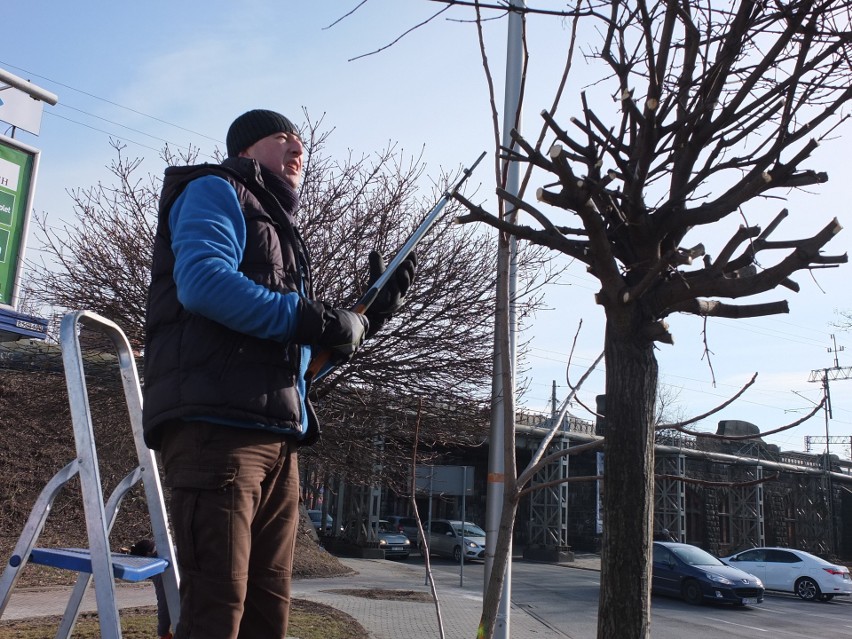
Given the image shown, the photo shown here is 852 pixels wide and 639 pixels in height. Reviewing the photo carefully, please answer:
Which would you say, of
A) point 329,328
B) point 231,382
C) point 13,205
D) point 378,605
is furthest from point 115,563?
point 378,605

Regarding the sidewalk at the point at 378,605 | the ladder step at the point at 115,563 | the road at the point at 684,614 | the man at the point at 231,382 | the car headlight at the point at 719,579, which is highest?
the man at the point at 231,382

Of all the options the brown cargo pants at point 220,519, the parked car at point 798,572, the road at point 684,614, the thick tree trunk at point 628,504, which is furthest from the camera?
the parked car at point 798,572

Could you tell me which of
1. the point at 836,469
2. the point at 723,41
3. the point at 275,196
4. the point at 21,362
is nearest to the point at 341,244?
the point at 21,362

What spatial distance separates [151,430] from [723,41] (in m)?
2.88

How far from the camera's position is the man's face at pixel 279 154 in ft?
8.43

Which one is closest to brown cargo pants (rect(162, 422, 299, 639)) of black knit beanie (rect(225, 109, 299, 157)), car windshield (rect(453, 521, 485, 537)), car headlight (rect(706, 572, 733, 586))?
black knit beanie (rect(225, 109, 299, 157))

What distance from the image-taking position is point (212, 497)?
6.35 feet

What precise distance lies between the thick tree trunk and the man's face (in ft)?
4.62

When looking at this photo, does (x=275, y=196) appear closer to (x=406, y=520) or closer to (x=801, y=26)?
(x=801, y=26)

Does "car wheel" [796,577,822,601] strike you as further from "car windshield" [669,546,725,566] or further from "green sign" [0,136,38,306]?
"green sign" [0,136,38,306]

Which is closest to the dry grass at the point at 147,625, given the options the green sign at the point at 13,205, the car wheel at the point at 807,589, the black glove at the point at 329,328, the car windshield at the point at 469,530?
the green sign at the point at 13,205

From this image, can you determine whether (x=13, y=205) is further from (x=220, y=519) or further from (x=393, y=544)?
(x=393, y=544)

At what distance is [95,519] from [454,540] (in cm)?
3070

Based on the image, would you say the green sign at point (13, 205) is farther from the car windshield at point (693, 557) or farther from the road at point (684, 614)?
the car windshield at point (693, 557)
